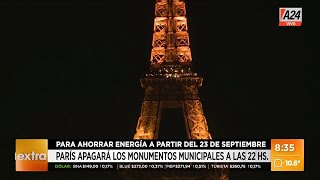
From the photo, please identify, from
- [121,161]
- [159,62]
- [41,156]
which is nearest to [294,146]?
[121,161]

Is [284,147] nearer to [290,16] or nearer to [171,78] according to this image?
[290,16]

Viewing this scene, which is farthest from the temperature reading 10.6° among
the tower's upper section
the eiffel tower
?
the tower's upper section

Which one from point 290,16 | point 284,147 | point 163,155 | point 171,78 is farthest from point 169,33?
point 163,155

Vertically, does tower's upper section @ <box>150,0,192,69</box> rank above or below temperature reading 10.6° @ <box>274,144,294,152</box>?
above

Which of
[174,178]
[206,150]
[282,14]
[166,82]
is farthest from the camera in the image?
[166,82]

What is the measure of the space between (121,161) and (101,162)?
43cm

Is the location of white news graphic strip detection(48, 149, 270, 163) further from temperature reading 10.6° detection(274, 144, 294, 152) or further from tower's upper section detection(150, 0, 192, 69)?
tower's upper section detection(150, 0, 192, 69)

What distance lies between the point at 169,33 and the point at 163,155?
8.13 meters

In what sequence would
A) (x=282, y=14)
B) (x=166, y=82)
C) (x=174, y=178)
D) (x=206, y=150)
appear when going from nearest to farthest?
(x=206, y=150) → (x=282, y=14) → (x=174, y=178) → (x=166, y=82)

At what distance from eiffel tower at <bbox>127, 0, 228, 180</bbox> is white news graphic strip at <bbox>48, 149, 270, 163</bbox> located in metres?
6.53

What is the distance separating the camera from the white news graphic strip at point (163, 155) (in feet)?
61.5

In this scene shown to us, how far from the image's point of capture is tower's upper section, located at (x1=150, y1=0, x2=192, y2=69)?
84.8 ft

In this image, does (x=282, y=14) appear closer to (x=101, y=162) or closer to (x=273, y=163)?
(x=273, y=163)

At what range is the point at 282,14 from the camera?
2033cm
